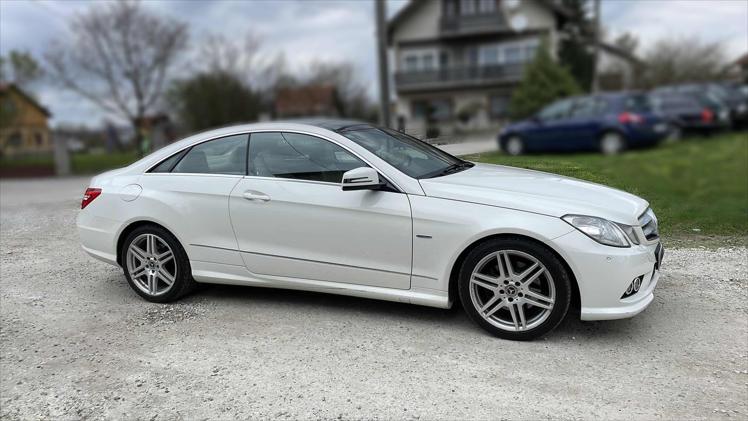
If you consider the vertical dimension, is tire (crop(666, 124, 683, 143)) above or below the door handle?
below

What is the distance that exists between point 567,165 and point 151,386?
160 inches

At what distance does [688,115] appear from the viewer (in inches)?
562

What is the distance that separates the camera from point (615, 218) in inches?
146

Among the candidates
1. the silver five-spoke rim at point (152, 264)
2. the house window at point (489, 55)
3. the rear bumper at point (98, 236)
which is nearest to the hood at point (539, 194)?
the silver five-spoke rim at point (152, 264)

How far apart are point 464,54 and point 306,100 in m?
16.7

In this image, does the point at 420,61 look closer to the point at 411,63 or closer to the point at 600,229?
the point at 411,63

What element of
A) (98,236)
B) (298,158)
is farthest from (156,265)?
(298,158)

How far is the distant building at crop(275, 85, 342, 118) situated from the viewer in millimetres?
45294

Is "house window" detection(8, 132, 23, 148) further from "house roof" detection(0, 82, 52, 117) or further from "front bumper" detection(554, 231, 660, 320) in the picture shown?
"front bumper" detection(554, 231, 660, 320)

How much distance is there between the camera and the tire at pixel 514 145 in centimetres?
1524

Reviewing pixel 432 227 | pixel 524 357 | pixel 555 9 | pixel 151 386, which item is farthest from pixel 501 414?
pixel 555 9

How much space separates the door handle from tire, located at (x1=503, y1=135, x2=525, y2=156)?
1177 centimetres

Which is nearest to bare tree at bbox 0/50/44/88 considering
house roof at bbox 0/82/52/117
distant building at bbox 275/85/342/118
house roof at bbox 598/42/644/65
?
house roof at bbox 0/82/52/117


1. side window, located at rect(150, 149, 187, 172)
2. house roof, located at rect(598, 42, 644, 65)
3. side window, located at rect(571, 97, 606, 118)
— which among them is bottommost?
side window, located at rect(150, 149, 187, 172)
